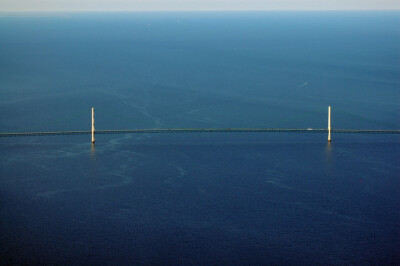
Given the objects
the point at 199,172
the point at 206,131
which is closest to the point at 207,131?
the point at 206,131

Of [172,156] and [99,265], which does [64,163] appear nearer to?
[172,156]

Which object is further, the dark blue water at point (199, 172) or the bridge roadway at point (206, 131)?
the bridge roadway at point (206, 131)

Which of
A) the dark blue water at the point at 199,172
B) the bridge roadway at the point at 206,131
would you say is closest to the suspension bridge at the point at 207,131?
the bridge roadway at the point at 206,131

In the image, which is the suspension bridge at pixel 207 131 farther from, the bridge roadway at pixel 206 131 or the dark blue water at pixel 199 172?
the dark blue water at pixel 199 172

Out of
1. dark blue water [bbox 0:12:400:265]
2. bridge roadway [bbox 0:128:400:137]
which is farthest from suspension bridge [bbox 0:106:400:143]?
dark blue water [bbox 0:12:400:265]

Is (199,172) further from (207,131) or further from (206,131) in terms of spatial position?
(207,131)

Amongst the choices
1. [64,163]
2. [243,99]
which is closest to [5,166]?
[64,163]

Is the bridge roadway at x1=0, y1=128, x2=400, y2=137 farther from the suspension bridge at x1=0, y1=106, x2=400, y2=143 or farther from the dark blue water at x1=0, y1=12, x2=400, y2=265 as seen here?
the dark blue water at x1=0, y1=12, x2=400, y2=265

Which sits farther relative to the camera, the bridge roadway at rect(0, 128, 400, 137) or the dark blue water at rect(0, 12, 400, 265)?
the bridge roadway at rect(0, 128, 400, 137)
